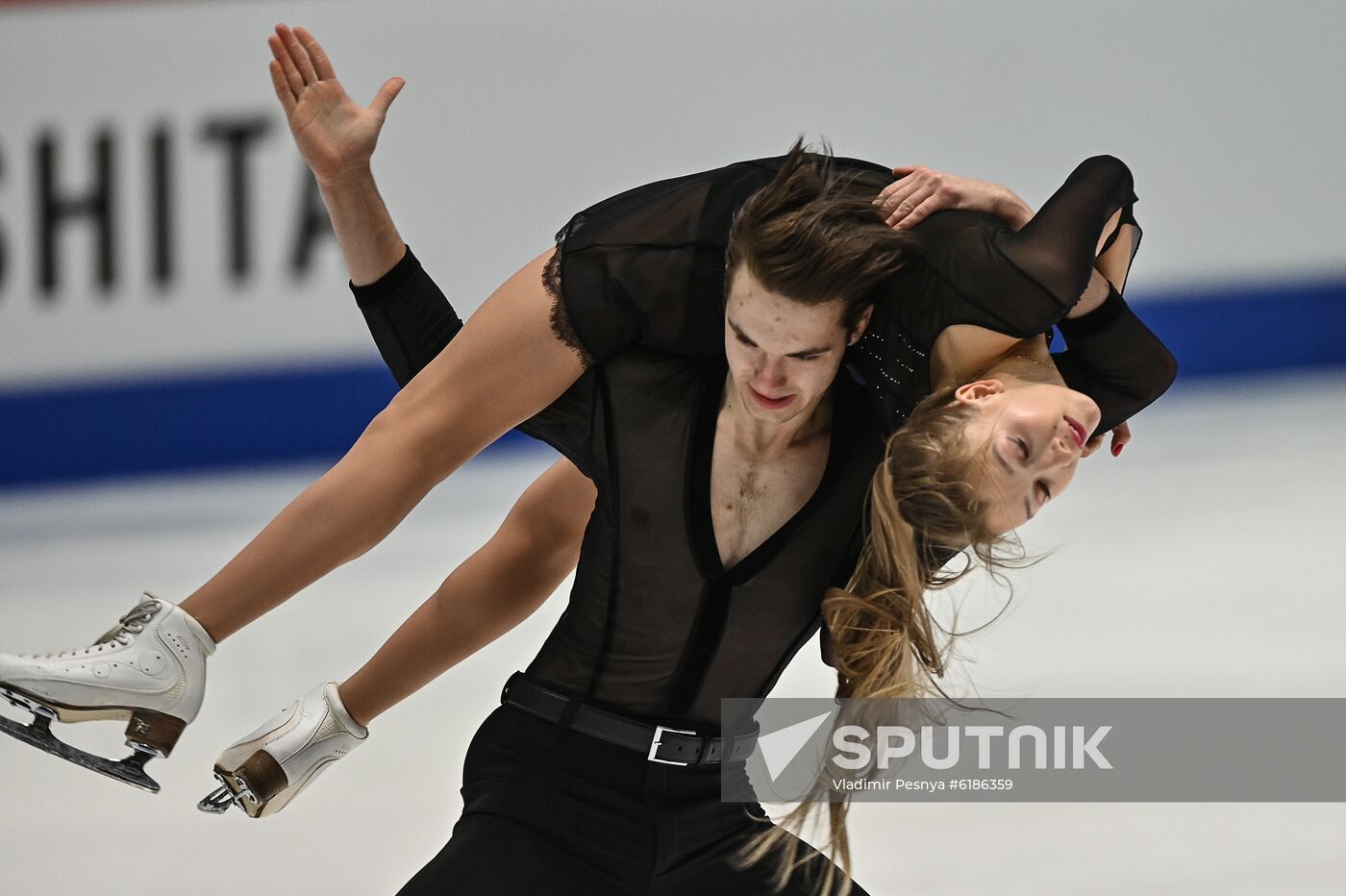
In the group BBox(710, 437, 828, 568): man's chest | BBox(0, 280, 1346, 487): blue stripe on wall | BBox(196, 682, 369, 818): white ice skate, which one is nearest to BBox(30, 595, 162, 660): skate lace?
BBox(196, 682, 369, 818): white ice skate

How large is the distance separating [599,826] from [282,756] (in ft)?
1.60

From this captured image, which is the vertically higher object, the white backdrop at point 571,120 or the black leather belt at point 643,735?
the white backdrop at point 571,120

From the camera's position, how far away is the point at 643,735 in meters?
2.33

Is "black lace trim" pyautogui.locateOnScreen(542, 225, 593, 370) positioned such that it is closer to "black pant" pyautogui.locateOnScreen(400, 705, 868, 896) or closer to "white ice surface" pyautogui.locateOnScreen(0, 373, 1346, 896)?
"black pant" pyautogui.locateOnScreen(400, 705, 868, 896)

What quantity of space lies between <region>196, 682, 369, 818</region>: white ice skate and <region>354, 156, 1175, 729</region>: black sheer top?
331 millimetres

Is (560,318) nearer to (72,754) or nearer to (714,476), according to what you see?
(714,476)

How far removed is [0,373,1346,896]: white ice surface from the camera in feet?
10.3

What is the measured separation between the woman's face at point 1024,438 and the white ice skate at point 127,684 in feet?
3.32

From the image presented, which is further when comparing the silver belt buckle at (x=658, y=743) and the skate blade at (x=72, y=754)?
the silver belt buckle at (x=658, y=743)

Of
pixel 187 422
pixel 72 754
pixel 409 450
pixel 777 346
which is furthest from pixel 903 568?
pixel 187 422

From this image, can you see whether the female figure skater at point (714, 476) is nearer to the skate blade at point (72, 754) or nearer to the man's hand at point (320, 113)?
the skate blade at point (72, 754)

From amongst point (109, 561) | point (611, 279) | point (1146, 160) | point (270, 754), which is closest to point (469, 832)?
point (270, 754)

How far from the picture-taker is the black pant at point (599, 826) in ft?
7.34

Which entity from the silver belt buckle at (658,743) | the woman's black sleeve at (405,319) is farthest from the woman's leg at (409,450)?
the silver belt buckle at (658,743)
